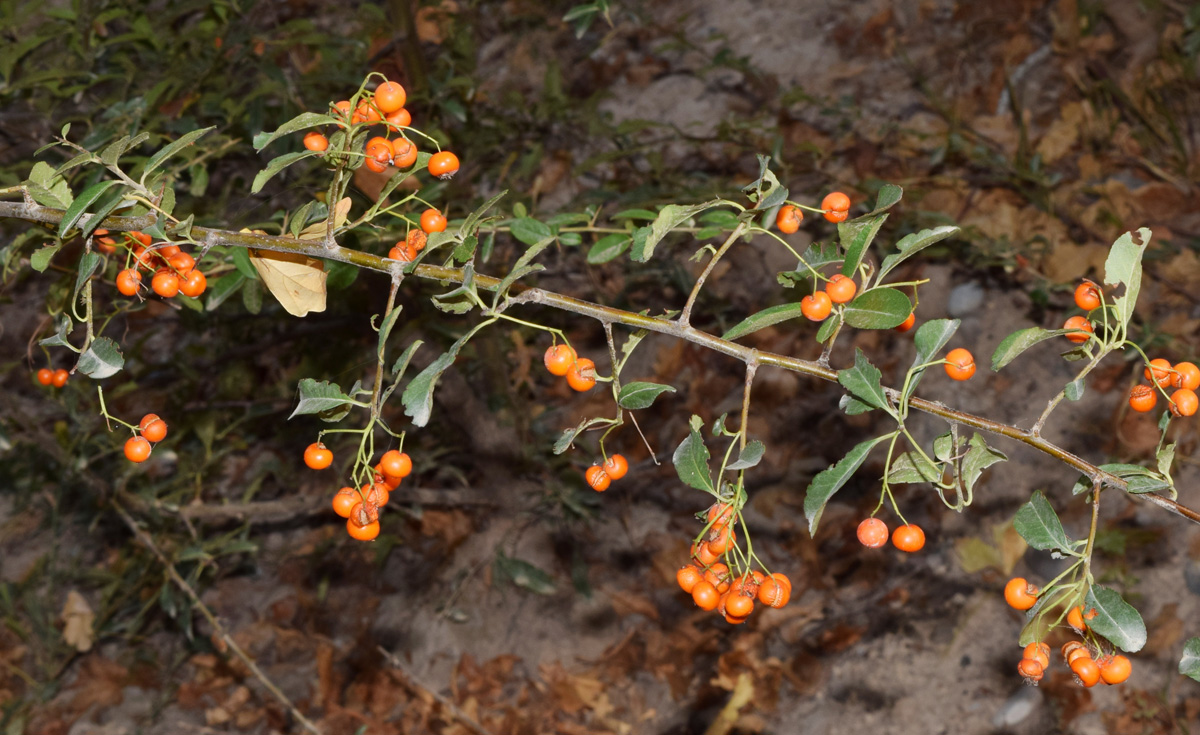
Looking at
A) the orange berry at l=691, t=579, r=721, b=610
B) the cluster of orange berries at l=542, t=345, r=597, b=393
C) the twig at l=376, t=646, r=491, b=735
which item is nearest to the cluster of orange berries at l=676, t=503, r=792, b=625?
the orange berry at l=691, t=579, r=721, b=610

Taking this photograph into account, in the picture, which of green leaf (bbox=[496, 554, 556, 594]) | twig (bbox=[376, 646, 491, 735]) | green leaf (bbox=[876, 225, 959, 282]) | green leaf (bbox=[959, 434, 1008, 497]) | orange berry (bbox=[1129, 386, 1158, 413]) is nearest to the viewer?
green leaf (bbox=[876, 225, 959, 282])

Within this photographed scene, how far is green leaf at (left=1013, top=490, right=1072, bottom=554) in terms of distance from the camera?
3.05 ft

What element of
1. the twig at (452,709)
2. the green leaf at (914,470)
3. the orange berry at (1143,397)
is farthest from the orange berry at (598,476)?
the twig at (452,709)

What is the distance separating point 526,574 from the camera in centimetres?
272

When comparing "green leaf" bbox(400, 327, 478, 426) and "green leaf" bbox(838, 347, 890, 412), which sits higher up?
"green leaf" bbox(838, 347, 890, 412)

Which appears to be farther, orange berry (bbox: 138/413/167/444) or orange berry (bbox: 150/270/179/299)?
orange berry (bbox: 138/413/167/444)

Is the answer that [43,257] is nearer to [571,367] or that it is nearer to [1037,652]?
[571,367]

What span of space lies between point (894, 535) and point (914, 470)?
12cm

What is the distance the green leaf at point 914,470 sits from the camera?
938 mm

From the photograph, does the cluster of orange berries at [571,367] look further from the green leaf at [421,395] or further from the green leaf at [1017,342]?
the green leaf at [1017,342]

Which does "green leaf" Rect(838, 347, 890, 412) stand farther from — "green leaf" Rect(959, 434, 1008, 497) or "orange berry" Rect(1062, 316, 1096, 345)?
"orange berry" Rect(1062, 316, 1096, 345)

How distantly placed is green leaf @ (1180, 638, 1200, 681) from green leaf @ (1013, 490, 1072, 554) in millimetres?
147

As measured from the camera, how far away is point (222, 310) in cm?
271

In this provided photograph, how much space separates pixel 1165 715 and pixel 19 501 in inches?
150
